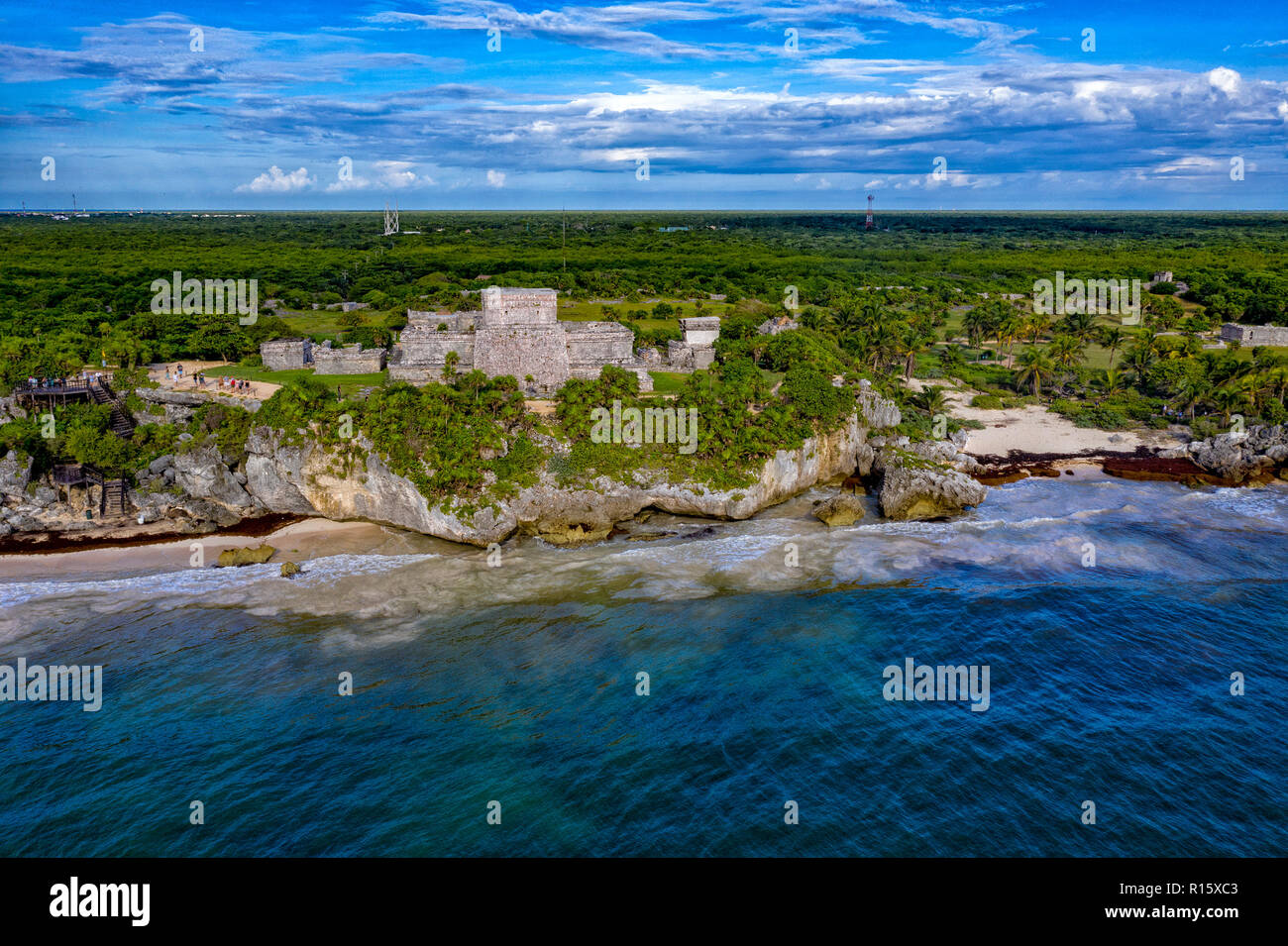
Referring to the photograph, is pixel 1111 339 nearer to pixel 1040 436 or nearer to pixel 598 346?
pixel 1040 436

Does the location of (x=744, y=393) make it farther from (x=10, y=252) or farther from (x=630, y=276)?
(x=10, y=252)

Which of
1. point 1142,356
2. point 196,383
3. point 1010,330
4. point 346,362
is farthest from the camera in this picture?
point 1010,330

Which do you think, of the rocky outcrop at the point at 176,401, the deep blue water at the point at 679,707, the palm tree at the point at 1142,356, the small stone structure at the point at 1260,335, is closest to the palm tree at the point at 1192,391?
the palm tree at the point at 1142,356

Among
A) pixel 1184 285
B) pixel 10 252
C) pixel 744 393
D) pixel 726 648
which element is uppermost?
pixel 10 252

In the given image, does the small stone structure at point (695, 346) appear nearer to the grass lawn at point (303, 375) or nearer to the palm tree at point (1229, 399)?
the grass lawn at point (303, 375)

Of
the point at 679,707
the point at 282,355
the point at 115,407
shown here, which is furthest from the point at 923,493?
the point at 115,407

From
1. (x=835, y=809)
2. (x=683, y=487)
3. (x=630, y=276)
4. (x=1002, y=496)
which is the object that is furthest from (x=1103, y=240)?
(x=835, y=809)
